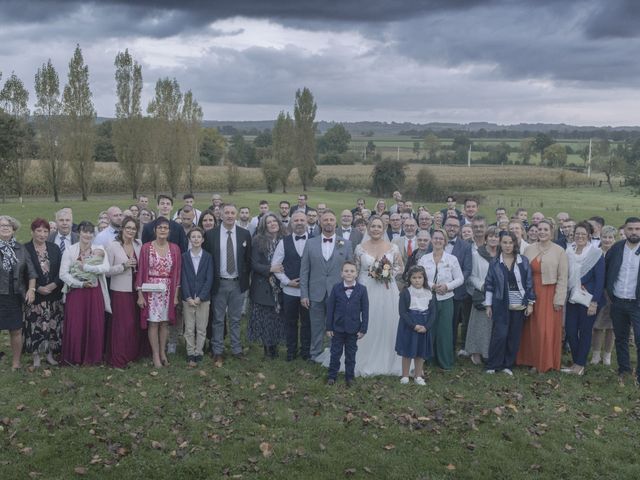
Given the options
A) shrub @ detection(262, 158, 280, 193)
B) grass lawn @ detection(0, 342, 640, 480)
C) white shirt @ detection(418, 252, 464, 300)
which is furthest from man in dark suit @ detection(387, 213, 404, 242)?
shrub @ detection(262, 158, 280, 193)

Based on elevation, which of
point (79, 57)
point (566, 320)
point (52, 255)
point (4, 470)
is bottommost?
point (4, 470)

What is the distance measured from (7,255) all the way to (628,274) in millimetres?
8879

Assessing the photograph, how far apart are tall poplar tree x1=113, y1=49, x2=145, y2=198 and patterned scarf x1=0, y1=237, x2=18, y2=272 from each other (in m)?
33.1

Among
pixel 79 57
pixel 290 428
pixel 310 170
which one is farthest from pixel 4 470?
pixel 310 170

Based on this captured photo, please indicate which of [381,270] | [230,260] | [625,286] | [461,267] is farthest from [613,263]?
[230,260]

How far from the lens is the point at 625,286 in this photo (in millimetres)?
8516

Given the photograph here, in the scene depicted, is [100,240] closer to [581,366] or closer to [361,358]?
[361,358]

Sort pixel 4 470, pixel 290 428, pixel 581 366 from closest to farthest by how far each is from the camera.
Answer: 1. pixel 4 470
2. pixel 290 428
3. pixel 581 366

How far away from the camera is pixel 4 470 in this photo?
5680 mm

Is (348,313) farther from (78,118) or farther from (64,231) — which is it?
(78,118)

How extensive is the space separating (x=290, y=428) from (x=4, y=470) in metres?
→ 2.99

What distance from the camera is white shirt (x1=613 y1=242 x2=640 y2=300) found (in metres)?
8.43

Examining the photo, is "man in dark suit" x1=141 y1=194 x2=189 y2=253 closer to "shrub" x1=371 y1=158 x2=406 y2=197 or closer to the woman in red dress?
the woman in red dress

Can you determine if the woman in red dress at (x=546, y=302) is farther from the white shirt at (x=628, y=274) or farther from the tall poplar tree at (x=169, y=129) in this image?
the tall poplar tree at (x=169, y=129)
